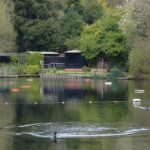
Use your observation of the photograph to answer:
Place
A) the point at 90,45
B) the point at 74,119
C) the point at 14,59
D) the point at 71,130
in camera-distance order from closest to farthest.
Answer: the point at 71,130
the point at 74,119
the point at 90,45
the point at 14,59

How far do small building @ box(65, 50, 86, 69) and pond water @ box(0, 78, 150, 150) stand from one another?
94.8ft

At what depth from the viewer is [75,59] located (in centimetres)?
9175

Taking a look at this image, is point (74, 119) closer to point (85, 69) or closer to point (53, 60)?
point (85, 69)

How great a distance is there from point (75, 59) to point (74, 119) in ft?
173

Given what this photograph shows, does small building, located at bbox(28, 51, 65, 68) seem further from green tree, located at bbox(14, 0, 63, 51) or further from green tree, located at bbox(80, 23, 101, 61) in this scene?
green tree, located at bbox(80, 23, 101, 61)

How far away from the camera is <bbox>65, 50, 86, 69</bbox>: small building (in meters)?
91.9

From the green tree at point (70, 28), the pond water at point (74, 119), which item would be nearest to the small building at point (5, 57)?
the green tree at point (70, 28)

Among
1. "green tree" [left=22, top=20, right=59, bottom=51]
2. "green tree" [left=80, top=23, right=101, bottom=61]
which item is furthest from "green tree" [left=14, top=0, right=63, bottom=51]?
"green tree" [left=80, top=23, right=101, bottom=61]

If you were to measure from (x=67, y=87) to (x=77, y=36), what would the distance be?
3212cm

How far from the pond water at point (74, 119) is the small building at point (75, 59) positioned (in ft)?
94.8

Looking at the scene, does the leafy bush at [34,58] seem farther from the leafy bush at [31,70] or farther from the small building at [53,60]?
the leafy bush at [31,70]

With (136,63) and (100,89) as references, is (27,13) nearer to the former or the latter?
(136,63)

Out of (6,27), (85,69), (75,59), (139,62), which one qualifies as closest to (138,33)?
(139,62)

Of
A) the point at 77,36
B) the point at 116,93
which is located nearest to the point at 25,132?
the point at 116,93
